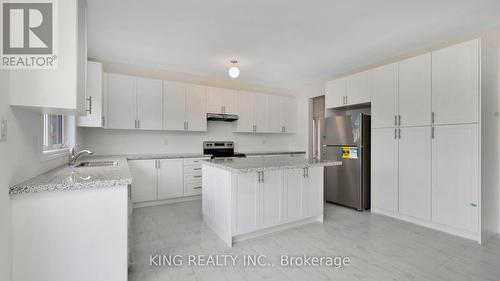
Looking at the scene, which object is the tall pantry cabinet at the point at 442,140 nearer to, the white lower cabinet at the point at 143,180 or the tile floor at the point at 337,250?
the tile floor at the point at 337,250

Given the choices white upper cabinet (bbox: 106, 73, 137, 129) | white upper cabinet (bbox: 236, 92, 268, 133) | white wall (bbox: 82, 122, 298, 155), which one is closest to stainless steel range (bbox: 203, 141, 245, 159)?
white wall (bbox: 82, 122, 298, 155)

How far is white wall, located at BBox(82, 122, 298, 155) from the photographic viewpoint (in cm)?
384

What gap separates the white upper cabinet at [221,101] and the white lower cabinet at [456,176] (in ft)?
11.3

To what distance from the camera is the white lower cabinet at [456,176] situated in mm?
2467

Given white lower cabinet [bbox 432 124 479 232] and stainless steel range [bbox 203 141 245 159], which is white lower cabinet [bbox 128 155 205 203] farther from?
white lower cabinet [bbox 432 124 479 232]

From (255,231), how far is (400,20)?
9.56 feet

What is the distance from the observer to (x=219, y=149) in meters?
4.89

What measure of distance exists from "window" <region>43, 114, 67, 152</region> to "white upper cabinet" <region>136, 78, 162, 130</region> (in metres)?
1.14

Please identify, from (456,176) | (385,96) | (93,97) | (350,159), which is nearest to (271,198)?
(350,159)

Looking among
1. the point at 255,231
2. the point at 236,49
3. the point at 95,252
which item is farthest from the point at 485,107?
the point at 95,252

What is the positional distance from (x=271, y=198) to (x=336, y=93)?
2491 millimetres

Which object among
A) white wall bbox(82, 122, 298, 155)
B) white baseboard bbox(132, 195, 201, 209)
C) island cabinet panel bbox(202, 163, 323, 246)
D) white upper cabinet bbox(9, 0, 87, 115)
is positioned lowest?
white baseboard bbox(132, 195, 201, 209)

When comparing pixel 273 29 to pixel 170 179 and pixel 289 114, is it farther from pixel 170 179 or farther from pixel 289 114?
pixel 289 114

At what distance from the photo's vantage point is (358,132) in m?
3.52
